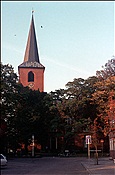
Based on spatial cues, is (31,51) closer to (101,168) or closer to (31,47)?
(31,47)

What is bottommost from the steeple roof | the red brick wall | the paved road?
the paved road

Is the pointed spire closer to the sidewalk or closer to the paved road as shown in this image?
the paved road

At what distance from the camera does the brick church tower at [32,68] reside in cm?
8862

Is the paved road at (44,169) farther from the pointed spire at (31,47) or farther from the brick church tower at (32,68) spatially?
the pointed spire at (31,47)

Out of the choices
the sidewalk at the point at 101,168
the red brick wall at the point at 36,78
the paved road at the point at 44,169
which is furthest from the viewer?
the red brick wall at the point at 36,78

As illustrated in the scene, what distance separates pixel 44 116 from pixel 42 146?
27.3 ft

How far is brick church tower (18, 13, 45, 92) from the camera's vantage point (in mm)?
88625

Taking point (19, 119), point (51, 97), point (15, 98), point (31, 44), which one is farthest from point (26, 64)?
point (15, 98)

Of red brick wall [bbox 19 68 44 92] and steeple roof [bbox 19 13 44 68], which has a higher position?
steeple roof [bbox 19 13 44 68]

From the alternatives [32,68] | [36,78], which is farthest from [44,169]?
[32,68]

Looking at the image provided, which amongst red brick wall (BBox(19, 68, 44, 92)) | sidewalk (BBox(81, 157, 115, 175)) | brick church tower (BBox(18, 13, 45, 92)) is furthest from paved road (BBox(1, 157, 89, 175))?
brick church tower (BBox(18, 13, 45, 92))

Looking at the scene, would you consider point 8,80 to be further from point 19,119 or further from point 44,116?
point 44,116

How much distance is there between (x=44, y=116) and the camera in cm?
7138

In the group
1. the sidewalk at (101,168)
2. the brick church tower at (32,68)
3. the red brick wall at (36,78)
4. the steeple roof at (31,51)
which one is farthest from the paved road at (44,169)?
the steeple roof at (31,51)
